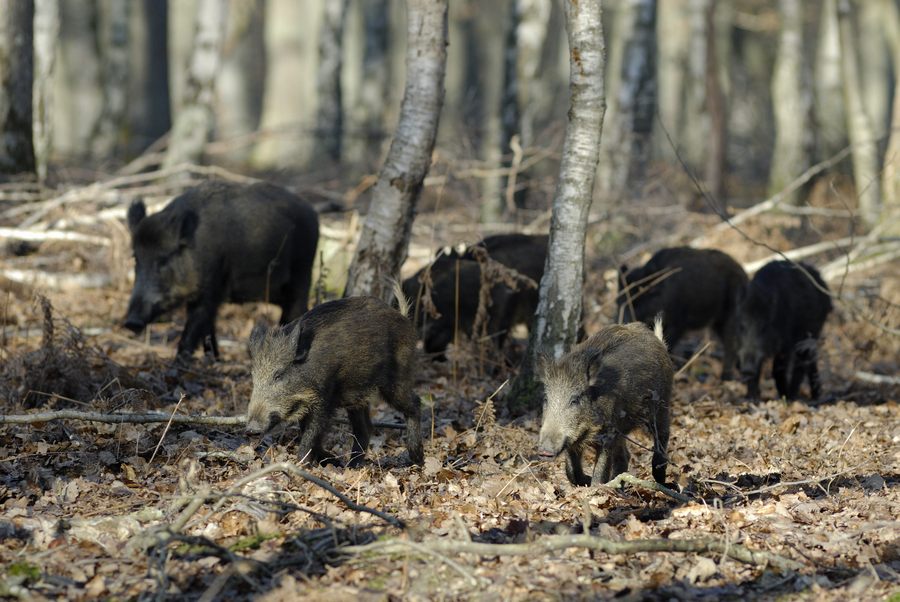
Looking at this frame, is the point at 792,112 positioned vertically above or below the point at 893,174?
above

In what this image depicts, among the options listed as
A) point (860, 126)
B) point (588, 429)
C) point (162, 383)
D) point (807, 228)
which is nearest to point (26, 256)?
point (162, 383)

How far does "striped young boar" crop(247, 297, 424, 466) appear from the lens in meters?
6.95

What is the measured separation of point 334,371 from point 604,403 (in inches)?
69.3

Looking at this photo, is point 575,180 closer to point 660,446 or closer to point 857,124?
point 660,446

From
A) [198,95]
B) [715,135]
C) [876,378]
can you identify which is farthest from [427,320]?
[715,135]

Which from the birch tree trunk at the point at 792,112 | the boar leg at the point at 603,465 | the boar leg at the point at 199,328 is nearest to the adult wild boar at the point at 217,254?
the boar leg at the point at 199,328

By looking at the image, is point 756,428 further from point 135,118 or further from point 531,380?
point 135,118

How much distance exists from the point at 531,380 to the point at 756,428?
1867 mm

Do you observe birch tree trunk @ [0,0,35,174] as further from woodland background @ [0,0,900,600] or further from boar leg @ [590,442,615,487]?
boar leg @ [590,442,615,487]

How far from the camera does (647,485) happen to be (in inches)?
254

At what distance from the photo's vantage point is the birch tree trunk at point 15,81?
11.6 meters

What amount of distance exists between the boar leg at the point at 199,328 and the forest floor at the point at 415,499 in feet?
0.63

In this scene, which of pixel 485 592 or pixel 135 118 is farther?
pixel 135 118

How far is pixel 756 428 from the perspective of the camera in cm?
881
